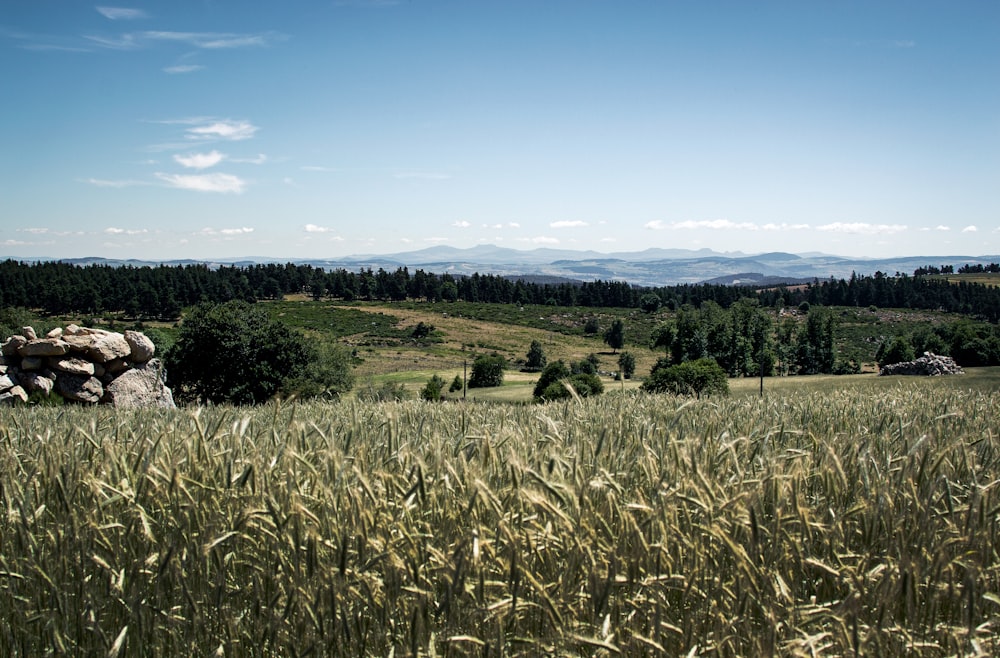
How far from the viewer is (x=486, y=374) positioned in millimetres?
64812

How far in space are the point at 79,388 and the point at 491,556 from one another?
23516 mm

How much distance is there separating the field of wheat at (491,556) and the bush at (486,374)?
60.9 m

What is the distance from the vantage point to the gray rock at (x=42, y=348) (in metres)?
21.3

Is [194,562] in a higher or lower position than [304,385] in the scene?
higher

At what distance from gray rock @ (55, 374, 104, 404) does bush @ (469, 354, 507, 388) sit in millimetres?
43362

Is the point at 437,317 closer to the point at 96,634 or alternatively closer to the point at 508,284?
the point at 508,284

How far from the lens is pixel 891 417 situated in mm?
5305

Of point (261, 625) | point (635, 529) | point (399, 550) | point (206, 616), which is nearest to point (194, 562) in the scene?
point (206, 616)

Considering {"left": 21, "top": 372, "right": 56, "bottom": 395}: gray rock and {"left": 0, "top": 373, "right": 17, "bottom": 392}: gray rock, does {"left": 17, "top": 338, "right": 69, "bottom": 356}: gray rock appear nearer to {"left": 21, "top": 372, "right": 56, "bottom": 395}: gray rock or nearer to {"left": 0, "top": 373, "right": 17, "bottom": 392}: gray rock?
{"left": 21, "top": 372, "right": 56, "bottom": 395}: gray rock

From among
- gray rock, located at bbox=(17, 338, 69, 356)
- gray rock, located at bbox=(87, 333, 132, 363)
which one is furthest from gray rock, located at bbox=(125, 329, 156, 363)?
gray rock, located at bbox=(17, 338, 69, 356)

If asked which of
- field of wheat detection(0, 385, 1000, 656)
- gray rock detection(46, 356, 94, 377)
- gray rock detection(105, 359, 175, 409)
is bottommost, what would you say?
gray rock detection(105, 359, 175, 409)

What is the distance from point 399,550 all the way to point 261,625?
2.26 ft

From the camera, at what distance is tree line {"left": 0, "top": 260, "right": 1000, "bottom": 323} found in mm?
115875

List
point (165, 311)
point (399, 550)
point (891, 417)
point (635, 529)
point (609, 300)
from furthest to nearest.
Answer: point (609, 300) < point (165, 311) < point (891, 417) < point (399, 550) < point (635, 529)
